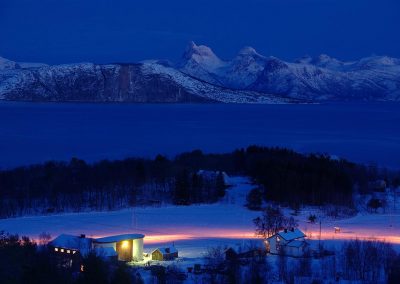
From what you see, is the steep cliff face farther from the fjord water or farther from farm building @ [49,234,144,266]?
farm building @ [49,234,144,266]

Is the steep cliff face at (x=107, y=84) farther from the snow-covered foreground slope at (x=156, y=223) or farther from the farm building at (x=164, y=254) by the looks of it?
the farm building at (x=164, y=254)

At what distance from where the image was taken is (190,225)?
63.8 ft

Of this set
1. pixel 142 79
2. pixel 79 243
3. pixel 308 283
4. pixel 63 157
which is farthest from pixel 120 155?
pixel 142 79

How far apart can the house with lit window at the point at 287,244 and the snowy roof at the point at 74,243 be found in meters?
4.26

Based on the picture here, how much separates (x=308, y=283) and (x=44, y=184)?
14.4 meters

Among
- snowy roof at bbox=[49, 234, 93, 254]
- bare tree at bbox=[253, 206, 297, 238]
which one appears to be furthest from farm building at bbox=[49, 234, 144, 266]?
bare tree at bbox=[253, 206, 297, 238]

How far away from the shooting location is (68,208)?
21.9m

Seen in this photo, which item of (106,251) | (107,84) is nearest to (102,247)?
(106,251)

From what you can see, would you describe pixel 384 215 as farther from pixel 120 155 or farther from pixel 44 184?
pixel 120 155

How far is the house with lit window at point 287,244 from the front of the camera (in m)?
15.2

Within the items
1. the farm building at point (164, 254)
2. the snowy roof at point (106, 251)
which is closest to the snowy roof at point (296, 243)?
the farm building at point (164, 254)

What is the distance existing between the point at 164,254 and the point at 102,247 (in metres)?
1.34

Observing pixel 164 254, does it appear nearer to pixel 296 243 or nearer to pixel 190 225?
pixel 296 243

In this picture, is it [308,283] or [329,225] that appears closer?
[308,283]
